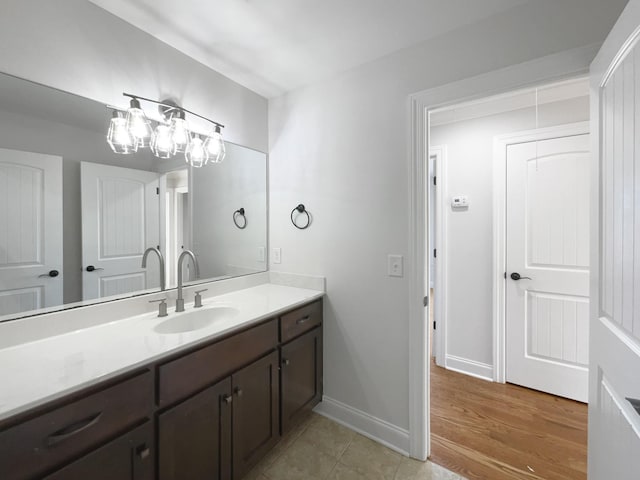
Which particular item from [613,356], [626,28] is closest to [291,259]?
[613,356]

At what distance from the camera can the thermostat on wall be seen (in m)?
2.44

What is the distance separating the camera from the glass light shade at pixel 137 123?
4.46 ft

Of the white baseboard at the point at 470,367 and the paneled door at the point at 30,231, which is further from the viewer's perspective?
the white baseboard at the point at 470,367

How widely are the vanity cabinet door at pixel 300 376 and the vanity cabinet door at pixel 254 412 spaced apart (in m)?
0.07

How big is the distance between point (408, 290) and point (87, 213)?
1.73m

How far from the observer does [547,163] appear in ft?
6.91

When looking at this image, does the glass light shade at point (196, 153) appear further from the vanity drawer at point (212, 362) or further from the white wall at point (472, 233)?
the white wall at point (472, 233)

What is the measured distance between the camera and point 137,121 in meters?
1.37

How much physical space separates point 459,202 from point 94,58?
268cm

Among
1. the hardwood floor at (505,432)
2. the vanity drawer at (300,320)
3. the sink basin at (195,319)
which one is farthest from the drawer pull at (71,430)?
the hardwood floor at (505,432)

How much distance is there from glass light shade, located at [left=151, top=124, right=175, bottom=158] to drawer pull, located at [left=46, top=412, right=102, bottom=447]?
1287 millimetres

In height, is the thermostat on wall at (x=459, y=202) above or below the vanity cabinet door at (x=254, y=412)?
above

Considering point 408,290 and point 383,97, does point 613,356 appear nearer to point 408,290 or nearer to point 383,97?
point 408,290

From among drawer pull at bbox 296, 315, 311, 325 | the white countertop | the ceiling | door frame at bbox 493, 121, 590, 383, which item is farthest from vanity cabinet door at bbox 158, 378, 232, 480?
door frame at bbox 493, 121, 590, 383
